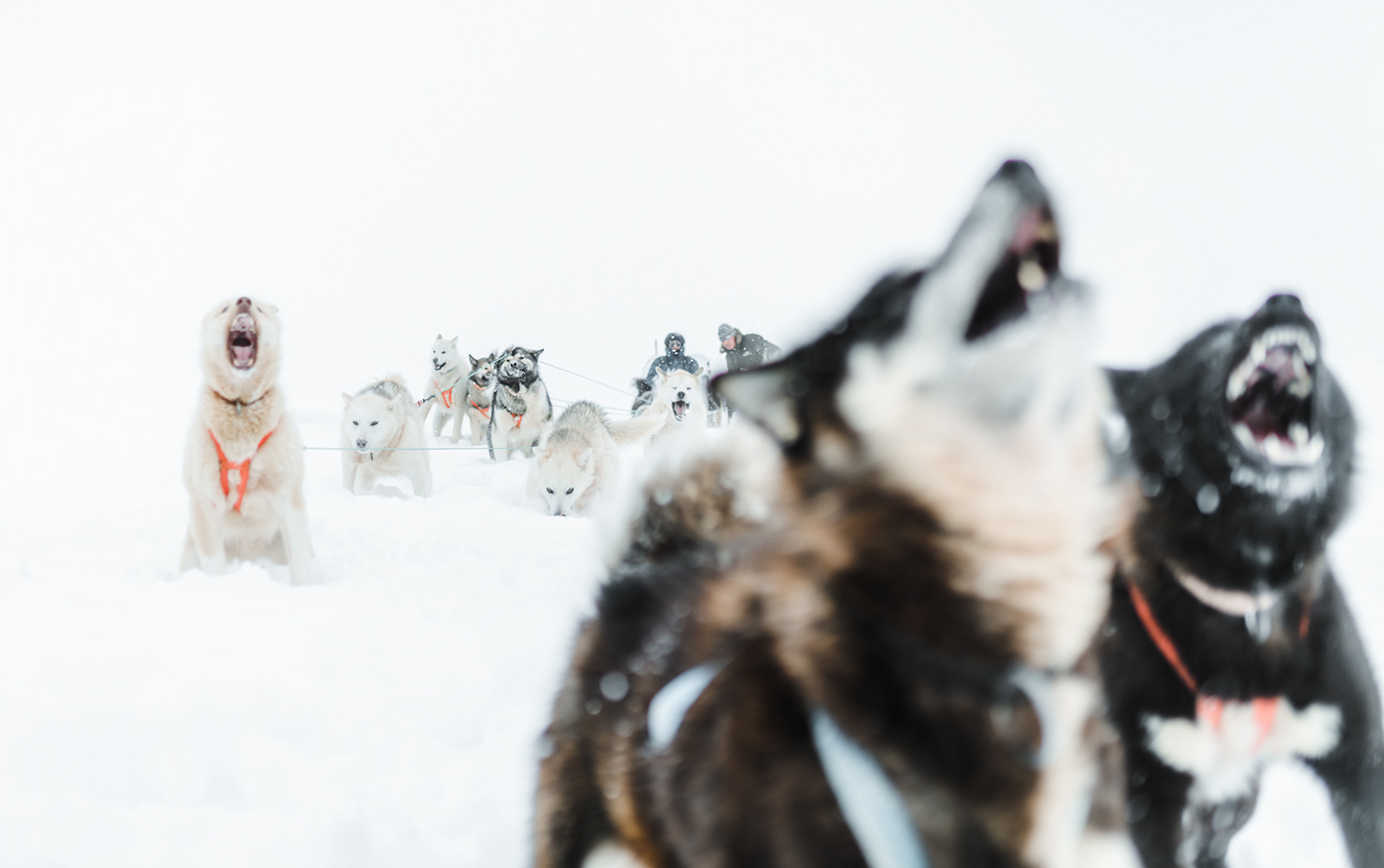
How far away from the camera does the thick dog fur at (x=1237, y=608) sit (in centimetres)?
119

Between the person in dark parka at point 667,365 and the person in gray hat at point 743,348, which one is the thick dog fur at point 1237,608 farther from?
the person in dark parka at point 667,365

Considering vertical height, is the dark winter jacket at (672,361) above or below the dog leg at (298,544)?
above

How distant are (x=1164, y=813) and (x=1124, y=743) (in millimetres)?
Result: 157

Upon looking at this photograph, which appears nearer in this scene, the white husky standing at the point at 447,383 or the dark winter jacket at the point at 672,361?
the dark winter jacket at the point at 672,361

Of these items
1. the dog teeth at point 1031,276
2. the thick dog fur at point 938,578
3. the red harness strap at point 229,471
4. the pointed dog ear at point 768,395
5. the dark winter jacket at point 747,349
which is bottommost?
the thick dog fur at point 938,578

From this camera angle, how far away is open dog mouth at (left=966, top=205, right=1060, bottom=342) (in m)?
0.61

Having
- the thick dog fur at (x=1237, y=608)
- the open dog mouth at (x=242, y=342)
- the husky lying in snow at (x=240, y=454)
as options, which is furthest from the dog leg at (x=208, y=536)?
the thick dog fur at (x=1237, y=608)

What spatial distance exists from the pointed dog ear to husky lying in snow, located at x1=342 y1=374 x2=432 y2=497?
6.11 metres

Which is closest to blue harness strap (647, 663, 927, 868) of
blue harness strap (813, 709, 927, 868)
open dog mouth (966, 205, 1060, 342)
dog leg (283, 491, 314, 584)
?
blue harness strap (813, 709, 927, 868)

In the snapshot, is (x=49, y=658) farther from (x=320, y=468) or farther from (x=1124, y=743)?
(x=320, y=468)

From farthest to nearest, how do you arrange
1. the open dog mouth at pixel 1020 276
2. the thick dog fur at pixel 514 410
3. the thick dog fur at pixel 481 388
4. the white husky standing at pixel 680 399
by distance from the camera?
the thick dog fur at pixel 481 388 < the thick dog fur at pixel 514 410 < the white husky standing at pixel 680 399 < the open dog mouth at pixel 1020 276

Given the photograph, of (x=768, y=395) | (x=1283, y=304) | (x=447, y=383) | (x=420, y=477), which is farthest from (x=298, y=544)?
(x=447, y=383)

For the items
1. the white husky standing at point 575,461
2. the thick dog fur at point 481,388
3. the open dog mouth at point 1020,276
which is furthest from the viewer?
the thick dog fur at point 481,388

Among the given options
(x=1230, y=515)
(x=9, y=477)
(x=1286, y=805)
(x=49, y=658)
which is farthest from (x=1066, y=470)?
(x=9, y=477)
